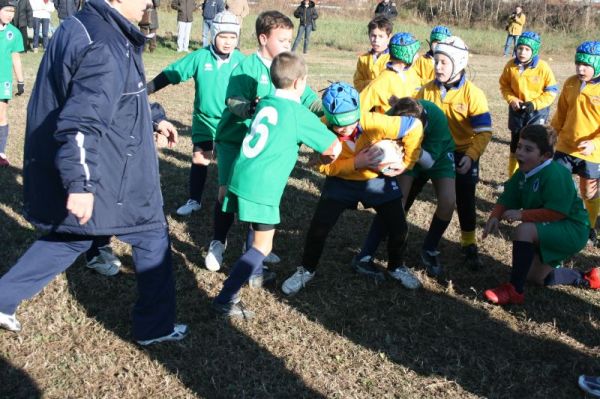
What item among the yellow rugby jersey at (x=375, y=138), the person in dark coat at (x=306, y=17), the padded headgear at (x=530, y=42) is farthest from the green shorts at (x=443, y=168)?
the person in dark coat at (x=306, y=17)

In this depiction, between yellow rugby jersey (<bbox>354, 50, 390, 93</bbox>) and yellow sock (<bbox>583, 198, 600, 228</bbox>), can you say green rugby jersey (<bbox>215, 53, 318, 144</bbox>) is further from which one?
yellow sock (<bbox>583, 198, 600, 228</bbox>)

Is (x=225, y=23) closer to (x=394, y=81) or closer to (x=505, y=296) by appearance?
(x=394, y=81)

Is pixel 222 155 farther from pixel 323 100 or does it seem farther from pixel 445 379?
pixel 445 379

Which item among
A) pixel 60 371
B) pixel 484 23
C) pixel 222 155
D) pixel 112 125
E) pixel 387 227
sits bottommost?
pixel 60 371

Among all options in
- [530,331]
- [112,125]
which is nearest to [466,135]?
[530,331]

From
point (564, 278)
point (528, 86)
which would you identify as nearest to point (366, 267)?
point (564, 278)

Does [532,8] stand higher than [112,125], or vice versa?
[532,8]

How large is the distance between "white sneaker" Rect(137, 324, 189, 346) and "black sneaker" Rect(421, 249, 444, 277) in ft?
6.71

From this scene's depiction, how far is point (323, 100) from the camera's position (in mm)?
3701

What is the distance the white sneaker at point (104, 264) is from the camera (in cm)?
441

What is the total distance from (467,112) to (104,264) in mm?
3012

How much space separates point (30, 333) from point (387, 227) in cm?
248

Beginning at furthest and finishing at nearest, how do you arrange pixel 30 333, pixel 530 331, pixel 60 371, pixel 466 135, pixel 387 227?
pixel 466 135
pixel 387 227
pixel 530 331
pixel 30 333
pixel 60 371

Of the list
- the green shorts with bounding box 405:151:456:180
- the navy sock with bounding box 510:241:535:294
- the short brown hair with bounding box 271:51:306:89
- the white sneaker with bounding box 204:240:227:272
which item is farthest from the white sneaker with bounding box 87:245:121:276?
the navy sock with bounding box 510:241:535:294
